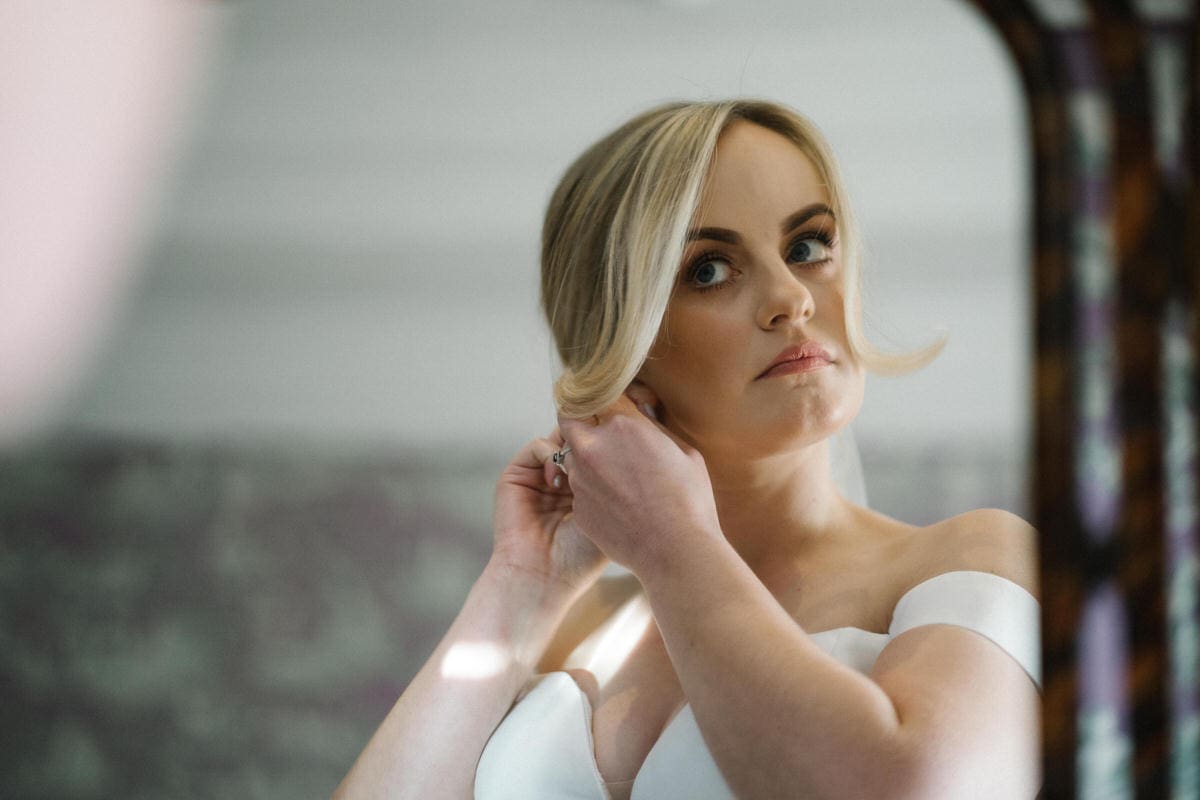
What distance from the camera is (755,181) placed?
0.83 meters

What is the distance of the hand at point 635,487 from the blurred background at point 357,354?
313 millimetres

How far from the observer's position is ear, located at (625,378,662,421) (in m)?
0.88

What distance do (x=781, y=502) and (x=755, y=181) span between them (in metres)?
0.29

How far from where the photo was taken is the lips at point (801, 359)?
2.59 ft

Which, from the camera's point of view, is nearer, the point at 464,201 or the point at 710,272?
the point at 710,272

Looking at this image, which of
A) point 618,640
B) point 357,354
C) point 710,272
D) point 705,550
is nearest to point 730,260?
point 710,272

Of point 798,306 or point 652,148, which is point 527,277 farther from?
point 798,306

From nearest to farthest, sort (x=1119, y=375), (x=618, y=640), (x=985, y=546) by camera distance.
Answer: (x=1119, y=375) < (x=985, y=546) < (x=618, y=640)

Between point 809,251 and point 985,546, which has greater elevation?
point 809,251

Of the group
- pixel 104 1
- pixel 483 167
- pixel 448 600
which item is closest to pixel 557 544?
pixel 448 600

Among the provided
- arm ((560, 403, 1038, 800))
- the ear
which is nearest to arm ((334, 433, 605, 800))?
the ear

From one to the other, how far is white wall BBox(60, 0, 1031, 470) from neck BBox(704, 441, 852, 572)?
0.71 feet

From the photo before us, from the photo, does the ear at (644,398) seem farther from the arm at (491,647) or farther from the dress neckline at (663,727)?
the dress neckline at (663,727)

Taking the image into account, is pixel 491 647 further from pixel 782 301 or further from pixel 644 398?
pixel 782 301
